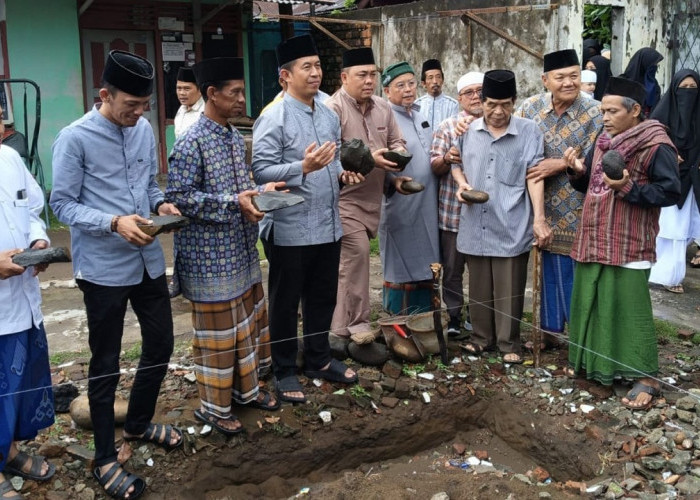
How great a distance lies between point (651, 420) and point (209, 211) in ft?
9.16

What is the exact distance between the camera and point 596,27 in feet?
40.7

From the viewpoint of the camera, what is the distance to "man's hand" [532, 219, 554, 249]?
15.8 ft

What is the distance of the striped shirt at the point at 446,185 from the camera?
530 centimetres

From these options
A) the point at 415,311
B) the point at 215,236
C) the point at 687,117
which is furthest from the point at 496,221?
the point at 687,117

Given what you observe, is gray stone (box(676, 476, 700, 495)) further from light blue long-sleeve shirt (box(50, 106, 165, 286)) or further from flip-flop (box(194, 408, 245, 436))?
light blue long-sleeve shirt (box(50, 106, 165, 286))

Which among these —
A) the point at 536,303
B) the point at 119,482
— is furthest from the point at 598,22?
the point at 119,482

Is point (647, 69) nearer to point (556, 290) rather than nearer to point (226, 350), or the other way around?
point (556, 290)

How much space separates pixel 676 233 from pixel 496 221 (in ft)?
9.22

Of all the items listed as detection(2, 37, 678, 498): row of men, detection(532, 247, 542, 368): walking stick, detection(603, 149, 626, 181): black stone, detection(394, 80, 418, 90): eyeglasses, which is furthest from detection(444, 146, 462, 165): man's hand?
detection(603, 149, 626, 181): black stone

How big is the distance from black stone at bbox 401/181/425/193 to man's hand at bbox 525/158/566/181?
0.75 m

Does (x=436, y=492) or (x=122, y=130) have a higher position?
(x=122, y=130)

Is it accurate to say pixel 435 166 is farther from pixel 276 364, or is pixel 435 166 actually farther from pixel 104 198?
pixel 104 198

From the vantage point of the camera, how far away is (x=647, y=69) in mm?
8211

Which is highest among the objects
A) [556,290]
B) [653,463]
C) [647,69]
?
[647,69]
